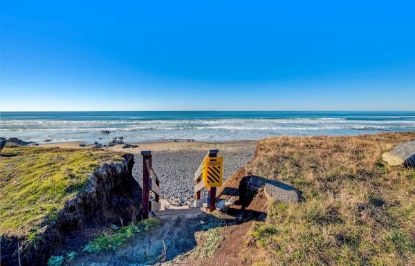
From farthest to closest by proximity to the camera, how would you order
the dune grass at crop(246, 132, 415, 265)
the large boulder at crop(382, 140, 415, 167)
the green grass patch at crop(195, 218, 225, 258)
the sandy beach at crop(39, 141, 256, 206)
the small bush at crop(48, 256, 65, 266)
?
the sandy beach at crop(39, 141, 256, 206) → the large boulder at crop(382, 140, 415, 167) → the green grass patch at crop(195, 218, 225, 258) → the small bush at crop(48, 256, 65, 266) → the dune grass at crop(246, 132, 415, 265)

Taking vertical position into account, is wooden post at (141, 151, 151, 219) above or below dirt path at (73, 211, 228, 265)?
above

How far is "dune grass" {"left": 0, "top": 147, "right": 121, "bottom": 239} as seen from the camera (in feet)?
13.2

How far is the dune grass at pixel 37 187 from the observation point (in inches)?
158

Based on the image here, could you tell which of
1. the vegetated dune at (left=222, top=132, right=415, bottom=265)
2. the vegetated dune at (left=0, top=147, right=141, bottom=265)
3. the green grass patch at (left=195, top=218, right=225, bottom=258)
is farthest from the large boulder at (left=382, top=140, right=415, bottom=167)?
the vegetated dune at (left=0, top=147, right=141, bottom=265)

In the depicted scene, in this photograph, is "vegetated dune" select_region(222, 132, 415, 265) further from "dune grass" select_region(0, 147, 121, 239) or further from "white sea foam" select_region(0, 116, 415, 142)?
"white sea foam" select_region(0, 116, 415, 142)

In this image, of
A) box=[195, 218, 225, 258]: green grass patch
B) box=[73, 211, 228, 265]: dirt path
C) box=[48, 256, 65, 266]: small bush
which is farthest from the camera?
box=[195, 218, 225, 258]: green grass patch

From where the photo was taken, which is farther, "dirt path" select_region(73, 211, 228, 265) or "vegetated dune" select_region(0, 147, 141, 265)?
"dirt path" select_region(73, 211, 228, 265)

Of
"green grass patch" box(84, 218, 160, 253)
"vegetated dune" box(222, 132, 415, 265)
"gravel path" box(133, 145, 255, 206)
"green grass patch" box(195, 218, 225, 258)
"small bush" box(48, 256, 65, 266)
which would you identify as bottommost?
"gravel path" box(133, 145, 255, 206)

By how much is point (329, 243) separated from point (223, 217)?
2526 millimetres

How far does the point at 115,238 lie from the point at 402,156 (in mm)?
8016

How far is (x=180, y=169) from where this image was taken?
43.4ft

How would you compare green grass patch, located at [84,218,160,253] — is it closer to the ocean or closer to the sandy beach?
the sandy beach

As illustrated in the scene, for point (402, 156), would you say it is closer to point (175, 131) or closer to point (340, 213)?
point (340, 213)

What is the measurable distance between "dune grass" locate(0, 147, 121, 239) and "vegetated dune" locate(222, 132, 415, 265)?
3.81 meters
